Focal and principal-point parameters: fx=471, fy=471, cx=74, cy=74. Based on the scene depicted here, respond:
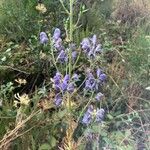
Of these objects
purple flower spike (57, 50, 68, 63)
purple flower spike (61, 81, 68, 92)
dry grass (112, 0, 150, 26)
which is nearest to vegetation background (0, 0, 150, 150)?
dry grass (112, 0, 150, 26)

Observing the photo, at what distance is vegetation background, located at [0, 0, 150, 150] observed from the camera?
8.09 ft

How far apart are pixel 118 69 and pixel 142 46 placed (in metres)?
0.30

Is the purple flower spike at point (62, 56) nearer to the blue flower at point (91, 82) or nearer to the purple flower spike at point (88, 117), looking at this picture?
the blue flower at point (91, 82)

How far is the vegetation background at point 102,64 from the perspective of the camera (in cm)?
246

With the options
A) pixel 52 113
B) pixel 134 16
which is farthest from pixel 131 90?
pixel 134 16

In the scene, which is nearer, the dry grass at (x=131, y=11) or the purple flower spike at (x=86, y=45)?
the purple flower spike at (x=86, y=45)

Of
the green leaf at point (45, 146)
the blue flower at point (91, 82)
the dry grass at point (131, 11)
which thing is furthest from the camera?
the dry grass at point (131, 11)

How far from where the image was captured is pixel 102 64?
3236 millimetres

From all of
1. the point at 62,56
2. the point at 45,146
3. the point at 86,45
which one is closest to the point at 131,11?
the point at 86,45

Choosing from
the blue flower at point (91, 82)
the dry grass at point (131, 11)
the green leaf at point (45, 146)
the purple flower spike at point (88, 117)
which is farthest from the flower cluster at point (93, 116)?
the dry grass at point (131, 11)

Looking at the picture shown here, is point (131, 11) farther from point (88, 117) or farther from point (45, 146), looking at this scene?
point (45, 146)

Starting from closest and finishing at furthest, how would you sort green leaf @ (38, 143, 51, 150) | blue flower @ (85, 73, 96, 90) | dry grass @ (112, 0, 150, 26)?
green leaf @ (38, 143, 51, 150) < blue flower @ (85, 73, 96, 90) < dry grass @ (112, 0, 150, 26)

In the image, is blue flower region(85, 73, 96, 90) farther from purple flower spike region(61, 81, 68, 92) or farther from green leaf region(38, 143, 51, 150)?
green leaf region(38, 143, 51, 150)

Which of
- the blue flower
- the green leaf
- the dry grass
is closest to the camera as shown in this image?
the green leaf
